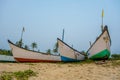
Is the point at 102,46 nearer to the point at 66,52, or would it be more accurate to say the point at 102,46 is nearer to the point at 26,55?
the point at 66,52

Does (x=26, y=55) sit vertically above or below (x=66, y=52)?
below

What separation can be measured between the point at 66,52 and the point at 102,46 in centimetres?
401

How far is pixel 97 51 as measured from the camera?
19484mm

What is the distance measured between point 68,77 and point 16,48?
424 inches

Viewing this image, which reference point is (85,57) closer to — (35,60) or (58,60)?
(58,60)

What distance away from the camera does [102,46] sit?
18938 millimetres

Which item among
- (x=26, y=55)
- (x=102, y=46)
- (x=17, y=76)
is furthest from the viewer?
(x=26, y=55)

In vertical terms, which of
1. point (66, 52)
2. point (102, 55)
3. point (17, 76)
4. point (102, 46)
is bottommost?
point (17, 76)

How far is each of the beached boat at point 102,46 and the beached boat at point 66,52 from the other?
6.64 ft

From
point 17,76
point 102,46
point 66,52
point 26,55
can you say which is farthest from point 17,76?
point 102,46

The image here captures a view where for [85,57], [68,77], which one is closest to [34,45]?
[85,57]

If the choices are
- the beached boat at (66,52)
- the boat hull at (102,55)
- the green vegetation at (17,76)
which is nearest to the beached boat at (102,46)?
the boat hull at (102,55)

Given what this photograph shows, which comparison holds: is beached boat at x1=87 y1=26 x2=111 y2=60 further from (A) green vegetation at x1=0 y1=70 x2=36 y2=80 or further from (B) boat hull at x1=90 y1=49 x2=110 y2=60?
(A) green vegetation at x1=0 y1=70 x2=36 y2=80

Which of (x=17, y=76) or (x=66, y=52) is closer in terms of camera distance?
(x=17, y=76)
